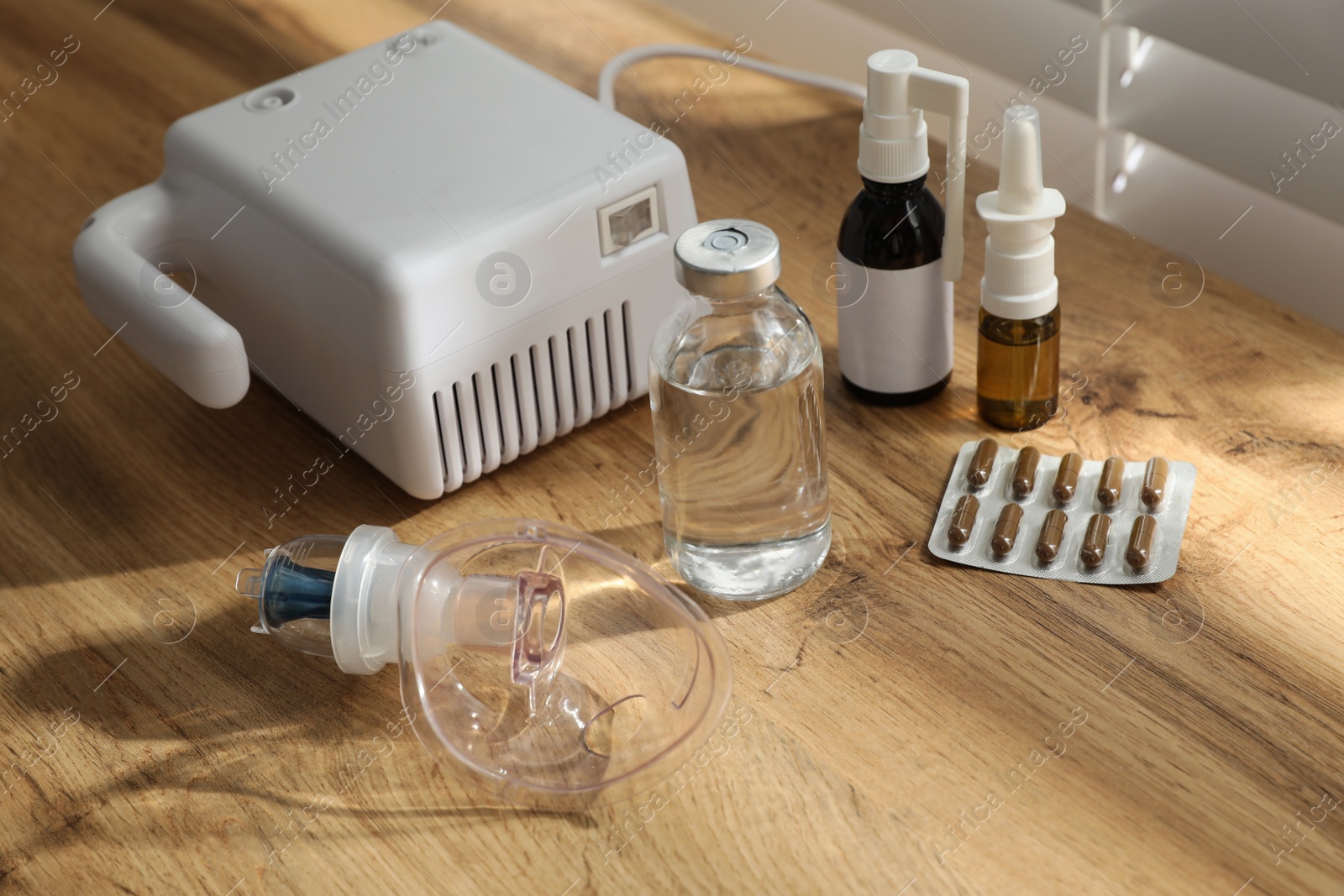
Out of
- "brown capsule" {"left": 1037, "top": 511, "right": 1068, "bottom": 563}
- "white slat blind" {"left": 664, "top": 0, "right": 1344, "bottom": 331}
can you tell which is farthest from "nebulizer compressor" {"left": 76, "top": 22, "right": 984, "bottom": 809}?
"white slat blind" {"left": 664, "top": 0, "right": 1344, "bottom": 331}

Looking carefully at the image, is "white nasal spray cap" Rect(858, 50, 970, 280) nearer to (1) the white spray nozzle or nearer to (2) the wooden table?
(1) the white spray nozzle

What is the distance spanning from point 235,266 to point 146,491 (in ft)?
A: 0.49

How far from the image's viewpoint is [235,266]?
0.76m

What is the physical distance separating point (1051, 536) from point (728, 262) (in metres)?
0.23

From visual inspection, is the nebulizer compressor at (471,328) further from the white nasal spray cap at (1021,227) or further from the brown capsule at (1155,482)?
the brown capsule at (1155,482)

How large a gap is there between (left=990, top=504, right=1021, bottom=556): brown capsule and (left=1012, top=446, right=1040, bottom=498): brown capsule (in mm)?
10

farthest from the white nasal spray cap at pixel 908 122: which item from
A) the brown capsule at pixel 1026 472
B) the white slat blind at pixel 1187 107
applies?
the white slat blind at pixel 1187 107

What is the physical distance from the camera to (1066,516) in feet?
2.28

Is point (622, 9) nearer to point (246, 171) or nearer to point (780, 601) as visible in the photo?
point (246, 171)

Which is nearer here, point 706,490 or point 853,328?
point 706,490

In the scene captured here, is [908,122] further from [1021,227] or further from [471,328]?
[471,328]

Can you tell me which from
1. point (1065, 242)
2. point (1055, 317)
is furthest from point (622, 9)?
point (1055, 317)

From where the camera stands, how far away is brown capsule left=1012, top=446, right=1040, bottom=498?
0.71m

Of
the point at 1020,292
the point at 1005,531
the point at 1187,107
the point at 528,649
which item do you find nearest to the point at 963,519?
the point at 1005,531
